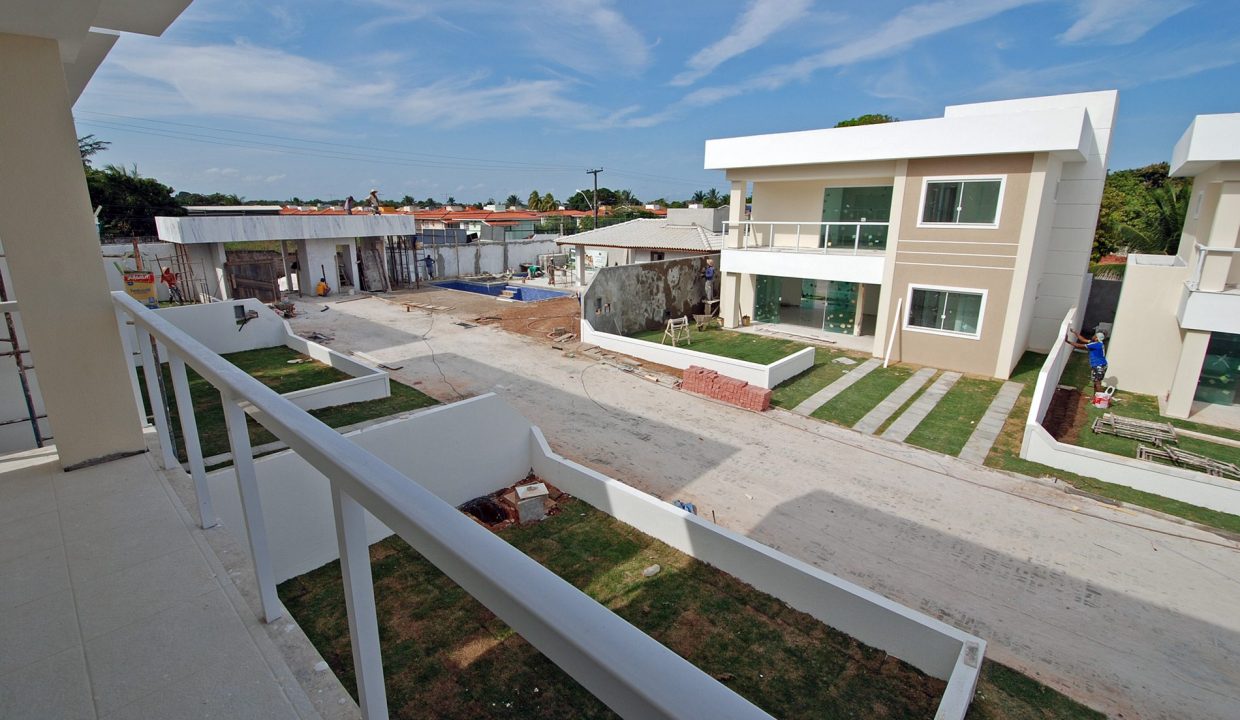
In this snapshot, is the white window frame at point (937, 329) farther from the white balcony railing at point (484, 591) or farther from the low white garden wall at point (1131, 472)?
the white balcony railing at point (484, 591)

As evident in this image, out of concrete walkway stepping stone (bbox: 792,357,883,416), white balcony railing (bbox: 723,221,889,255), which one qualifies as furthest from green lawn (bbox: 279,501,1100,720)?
white balcony railing (bbox: 723,221,889,255)

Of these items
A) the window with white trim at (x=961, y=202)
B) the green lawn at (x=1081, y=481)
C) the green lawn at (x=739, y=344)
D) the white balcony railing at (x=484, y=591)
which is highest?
the window with white trim at (x=961, y=202)

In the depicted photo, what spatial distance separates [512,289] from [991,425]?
69.8 ft

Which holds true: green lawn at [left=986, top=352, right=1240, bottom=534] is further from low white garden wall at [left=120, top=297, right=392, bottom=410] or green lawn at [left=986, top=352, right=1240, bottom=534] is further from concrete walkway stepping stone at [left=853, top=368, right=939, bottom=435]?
low white garden wall at [left=120, top=297, right=392, bottom=410]

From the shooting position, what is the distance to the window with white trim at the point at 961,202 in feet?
46.2

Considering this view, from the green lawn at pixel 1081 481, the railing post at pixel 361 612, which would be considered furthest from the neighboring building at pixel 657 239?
the railing post at pixel 361 612

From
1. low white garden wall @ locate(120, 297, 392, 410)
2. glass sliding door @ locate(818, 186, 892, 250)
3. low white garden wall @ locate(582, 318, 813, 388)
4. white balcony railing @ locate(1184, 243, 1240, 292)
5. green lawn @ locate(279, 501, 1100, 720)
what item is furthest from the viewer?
glass sliding door @ locate(818, 186, 892, 250)

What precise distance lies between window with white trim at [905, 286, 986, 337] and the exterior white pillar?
1613cm

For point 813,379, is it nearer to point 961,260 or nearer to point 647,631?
point 961,260

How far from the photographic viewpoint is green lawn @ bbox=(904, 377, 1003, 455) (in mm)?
11039

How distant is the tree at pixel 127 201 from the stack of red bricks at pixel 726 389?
102 ft

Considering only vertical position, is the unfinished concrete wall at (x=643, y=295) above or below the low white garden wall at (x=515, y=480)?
above

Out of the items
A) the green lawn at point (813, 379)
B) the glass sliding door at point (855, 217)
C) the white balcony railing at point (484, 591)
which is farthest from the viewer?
the glass sliding door at point (855, 217)

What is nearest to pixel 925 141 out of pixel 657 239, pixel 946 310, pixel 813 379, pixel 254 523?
pixel 946 310
